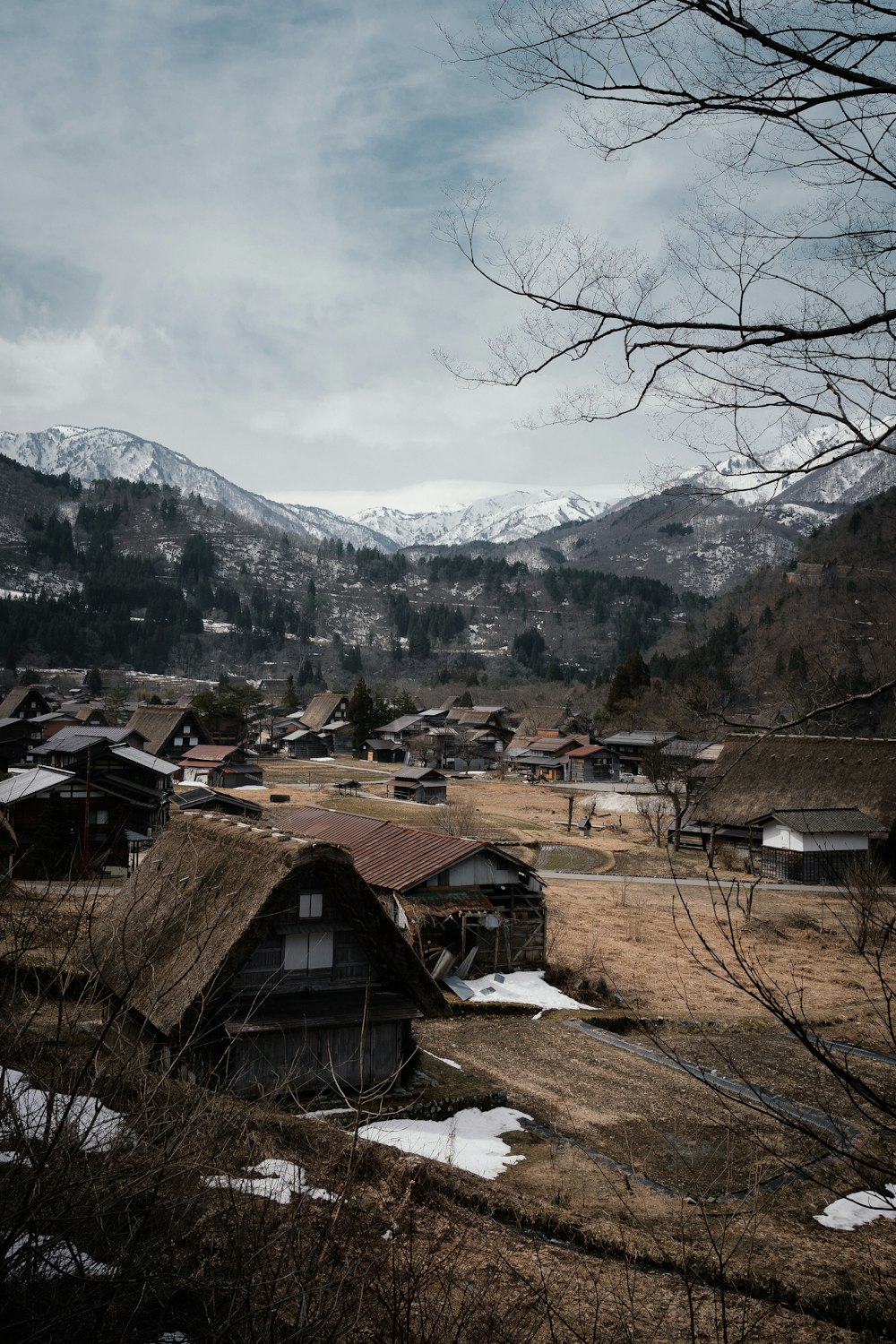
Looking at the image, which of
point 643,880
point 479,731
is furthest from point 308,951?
point 479,731

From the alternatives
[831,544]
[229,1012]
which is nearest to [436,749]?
[831,544]

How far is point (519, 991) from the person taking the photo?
2048 centimetres

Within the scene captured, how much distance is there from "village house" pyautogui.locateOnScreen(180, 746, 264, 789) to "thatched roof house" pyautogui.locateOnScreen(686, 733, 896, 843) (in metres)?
30.8

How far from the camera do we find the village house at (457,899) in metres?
21.5

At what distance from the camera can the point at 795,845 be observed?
36500 mm

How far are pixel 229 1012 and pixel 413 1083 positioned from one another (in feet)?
10.8

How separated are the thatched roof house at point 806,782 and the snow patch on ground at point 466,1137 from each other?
89.8 ft

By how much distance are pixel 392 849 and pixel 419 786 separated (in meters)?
34.3

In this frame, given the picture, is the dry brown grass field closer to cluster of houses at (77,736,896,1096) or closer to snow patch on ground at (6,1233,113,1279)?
snow patch on ground at (6,1233,113,1279)

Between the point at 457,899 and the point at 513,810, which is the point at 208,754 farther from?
the point at 457,899

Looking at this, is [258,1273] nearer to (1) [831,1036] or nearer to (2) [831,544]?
(1) [831,1036]

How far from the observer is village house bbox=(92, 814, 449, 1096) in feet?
38.5

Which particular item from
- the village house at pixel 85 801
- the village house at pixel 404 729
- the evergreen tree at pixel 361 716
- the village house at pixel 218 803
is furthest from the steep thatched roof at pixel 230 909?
the evergreen tree at pixel 361 716

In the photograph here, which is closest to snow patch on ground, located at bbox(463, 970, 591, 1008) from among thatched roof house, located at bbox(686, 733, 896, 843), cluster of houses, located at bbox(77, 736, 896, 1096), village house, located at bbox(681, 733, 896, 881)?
cluster of houses, located at bbox(77, 736, 896, 1096)
